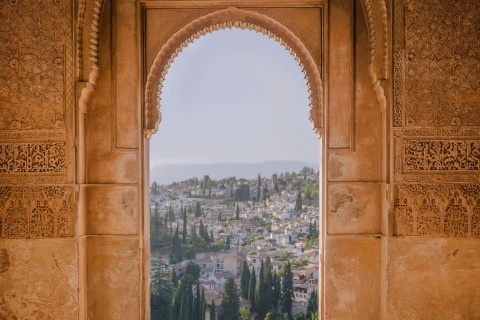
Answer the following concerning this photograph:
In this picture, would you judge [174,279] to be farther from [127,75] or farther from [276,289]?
[127,75]

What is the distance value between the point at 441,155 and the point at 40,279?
395 cm

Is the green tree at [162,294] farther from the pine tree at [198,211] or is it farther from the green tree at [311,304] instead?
the green tree at [311,304]

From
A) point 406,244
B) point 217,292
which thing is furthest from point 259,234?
point 406,244

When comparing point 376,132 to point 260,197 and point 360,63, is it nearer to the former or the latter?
point 360,63

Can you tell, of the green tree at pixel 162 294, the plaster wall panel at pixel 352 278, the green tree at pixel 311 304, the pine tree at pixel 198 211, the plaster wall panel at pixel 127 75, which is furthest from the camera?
the pine tree at pixel 198 211

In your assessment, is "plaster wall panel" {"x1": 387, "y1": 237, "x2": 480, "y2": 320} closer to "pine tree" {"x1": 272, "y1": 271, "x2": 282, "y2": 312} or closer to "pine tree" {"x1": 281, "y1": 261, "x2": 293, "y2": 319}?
"pine tree" {"x1": 281, "y1": 261, "x2": 293, "y2": 319}

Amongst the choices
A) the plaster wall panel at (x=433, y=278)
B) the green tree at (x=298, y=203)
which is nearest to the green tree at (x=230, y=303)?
the green tree at (x=298, y=203)

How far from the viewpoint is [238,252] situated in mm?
5773

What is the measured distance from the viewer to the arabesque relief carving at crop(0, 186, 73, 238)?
13.6 feet

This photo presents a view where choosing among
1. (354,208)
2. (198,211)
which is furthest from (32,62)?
(354,208)

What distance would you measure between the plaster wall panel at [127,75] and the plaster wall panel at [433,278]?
2.77m

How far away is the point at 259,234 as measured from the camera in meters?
5.77

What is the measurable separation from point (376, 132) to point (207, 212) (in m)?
2.58

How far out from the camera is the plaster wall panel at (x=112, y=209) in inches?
174
